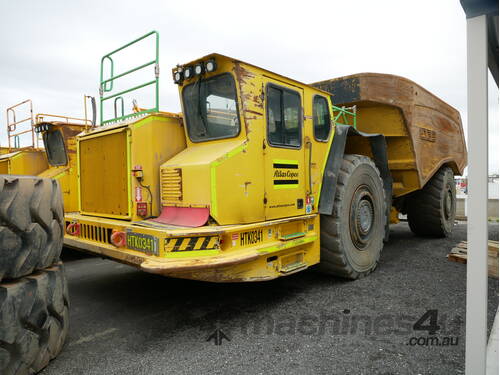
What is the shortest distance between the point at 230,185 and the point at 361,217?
2200 mm

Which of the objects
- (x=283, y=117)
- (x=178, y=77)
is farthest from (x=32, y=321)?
(x=283, y=117)

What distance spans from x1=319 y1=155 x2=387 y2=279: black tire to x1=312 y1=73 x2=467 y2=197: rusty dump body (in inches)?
30.3

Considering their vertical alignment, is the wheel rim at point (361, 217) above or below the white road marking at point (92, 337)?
above

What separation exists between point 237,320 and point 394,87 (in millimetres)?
4351

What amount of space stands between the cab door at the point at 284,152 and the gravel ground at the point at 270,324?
→ 3.52 ft

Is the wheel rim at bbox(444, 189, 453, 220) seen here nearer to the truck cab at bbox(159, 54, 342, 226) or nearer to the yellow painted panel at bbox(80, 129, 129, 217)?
the truck cab at bbox(159, 54, 342, 226)

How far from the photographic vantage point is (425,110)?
6277 mm

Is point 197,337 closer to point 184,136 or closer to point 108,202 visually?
point 108,202

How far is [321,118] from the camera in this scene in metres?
4.61

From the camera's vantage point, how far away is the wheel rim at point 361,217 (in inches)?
182

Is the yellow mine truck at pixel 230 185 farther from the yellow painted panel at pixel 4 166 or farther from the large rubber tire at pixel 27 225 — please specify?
the yellow painted panel at pixel 4 166

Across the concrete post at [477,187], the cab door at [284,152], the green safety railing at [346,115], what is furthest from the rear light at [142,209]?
the green safety railing at [346,115]

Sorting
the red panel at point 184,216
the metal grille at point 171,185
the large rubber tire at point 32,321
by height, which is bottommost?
the large rubber tire at point 32,321

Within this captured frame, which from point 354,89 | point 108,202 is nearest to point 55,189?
point 108,202
